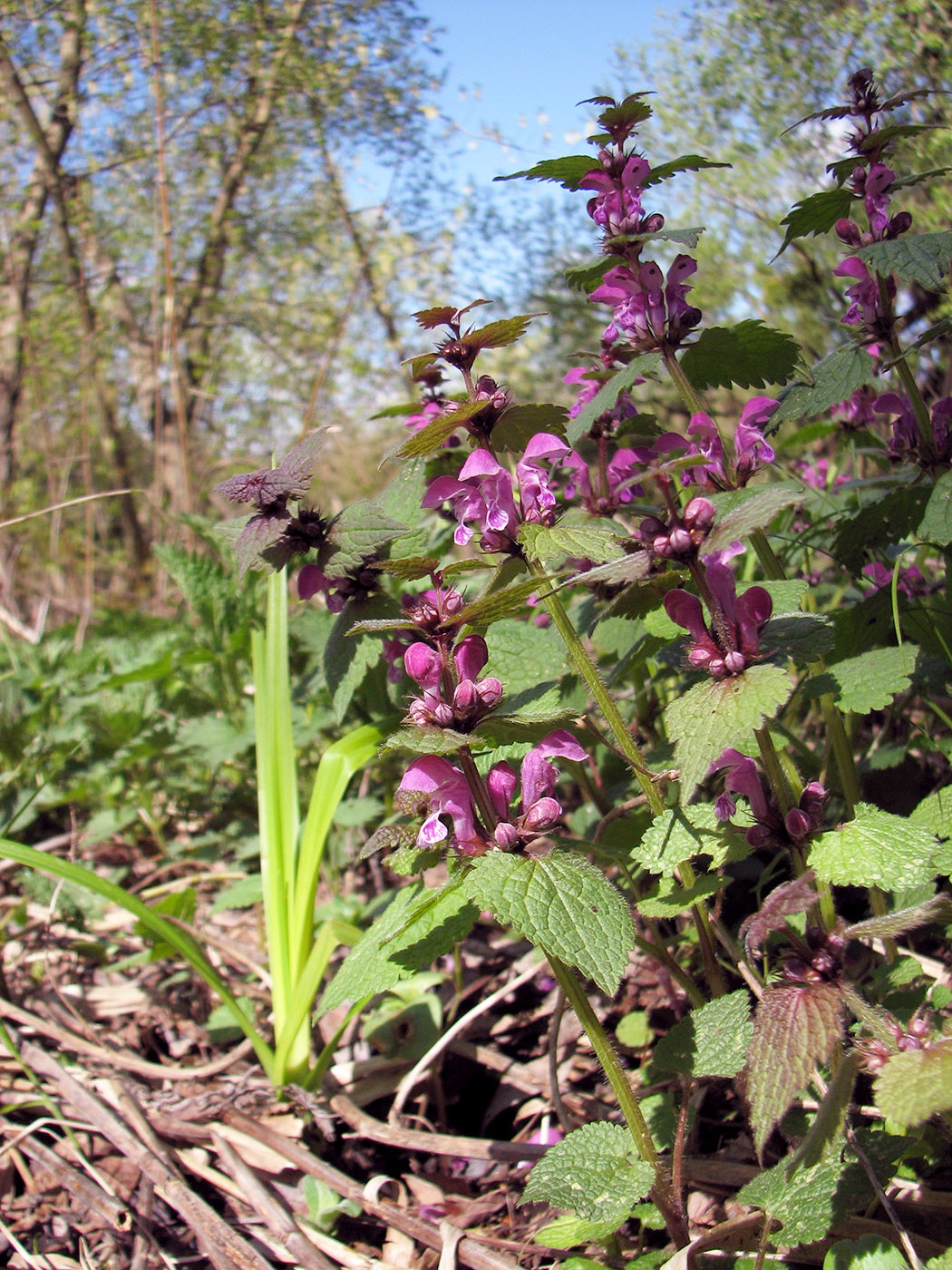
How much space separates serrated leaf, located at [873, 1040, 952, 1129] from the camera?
1.90 ft

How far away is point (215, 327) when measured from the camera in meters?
7.69

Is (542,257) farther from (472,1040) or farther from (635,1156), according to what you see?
(635,1156)

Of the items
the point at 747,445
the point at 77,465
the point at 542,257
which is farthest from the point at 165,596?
the point at 77,465

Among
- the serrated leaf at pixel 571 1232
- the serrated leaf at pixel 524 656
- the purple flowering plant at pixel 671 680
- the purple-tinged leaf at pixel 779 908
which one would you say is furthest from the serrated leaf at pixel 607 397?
the serrated leaf at pixel 571 1232

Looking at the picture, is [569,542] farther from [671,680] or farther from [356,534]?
[671,680]

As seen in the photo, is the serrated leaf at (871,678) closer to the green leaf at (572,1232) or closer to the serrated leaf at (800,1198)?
the serrated leaf at (800,1198)

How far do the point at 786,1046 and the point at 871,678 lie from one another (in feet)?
1.67

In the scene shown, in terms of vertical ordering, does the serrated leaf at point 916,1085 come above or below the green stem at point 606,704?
below

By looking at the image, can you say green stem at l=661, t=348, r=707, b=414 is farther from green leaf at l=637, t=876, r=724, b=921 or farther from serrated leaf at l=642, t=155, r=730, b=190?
green leaf at l=637, t=876, r=724, b=921

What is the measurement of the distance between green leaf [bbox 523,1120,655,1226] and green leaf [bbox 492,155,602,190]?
3.45 ft

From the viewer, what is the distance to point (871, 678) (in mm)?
1038

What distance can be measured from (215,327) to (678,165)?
7.44 meters

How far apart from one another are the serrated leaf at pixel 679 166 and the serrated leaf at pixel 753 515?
487 mm

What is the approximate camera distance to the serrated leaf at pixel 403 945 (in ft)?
3.03
